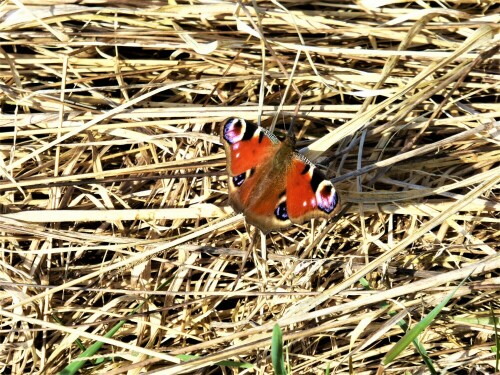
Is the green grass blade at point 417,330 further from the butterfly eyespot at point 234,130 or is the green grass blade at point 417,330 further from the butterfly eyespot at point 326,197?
the butterfly eyespot at point 234,130

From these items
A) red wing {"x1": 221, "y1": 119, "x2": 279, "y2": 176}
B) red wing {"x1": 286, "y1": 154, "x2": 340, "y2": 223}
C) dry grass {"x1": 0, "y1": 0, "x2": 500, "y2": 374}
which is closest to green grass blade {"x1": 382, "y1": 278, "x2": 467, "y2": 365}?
dry grass {"x1": 0, "y1": 0, "x2": 500, "y2": 374}

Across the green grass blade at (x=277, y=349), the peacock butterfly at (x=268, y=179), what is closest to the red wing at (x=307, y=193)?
the peacock butterfly at (x=268, y=179)

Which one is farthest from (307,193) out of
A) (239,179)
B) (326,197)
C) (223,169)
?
(223,169)

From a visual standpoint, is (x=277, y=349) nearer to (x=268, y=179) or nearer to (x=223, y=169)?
(x=268, y=179)

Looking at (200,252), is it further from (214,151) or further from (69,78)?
(69,78)

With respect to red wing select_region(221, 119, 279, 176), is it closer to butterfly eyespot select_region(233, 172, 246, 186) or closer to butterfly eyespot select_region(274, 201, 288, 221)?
butterfly eyespot select_region(233, 172, 246, 186)

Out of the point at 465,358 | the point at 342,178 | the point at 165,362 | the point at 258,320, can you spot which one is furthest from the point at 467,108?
the point at 165,362
